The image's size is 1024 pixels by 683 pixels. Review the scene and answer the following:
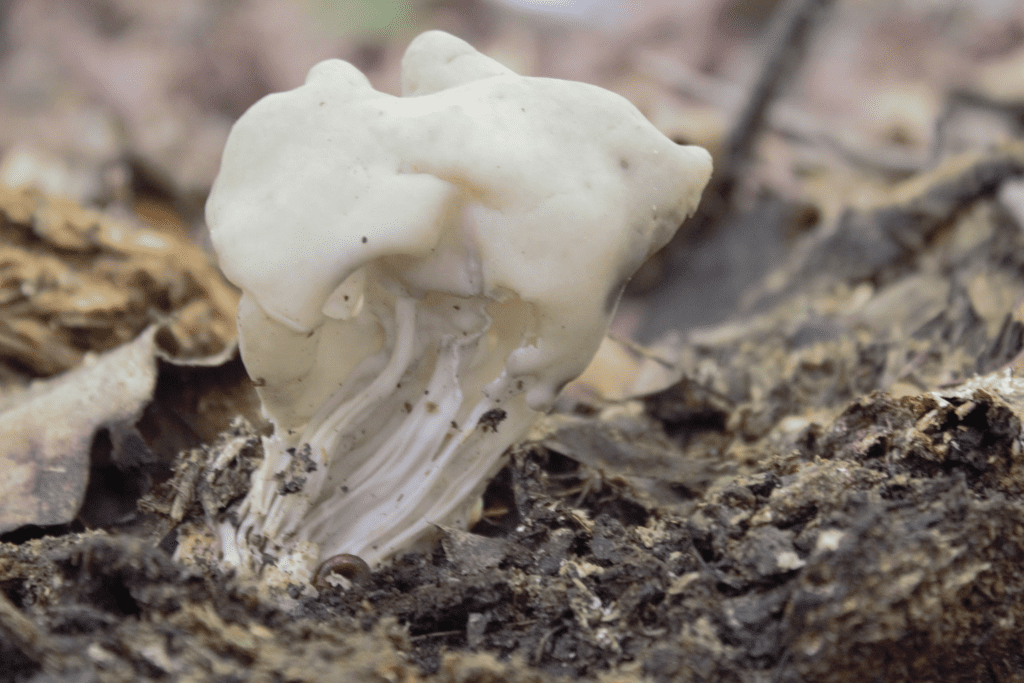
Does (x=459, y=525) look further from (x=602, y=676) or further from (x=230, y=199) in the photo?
(x=230, y=199)

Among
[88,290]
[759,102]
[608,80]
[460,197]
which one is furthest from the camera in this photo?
[608,80]

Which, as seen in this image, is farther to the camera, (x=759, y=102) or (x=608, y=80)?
(x=608, y=80)

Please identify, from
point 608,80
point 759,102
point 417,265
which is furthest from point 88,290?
point 608,80

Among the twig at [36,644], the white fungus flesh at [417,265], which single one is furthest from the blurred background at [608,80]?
the twig at [36,644]

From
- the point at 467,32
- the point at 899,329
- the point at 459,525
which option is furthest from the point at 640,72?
the point at 459,525

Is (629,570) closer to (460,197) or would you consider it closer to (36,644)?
(460,197)

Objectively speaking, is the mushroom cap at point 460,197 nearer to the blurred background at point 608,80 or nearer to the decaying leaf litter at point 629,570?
the decaying leaf litter at point 629,570
